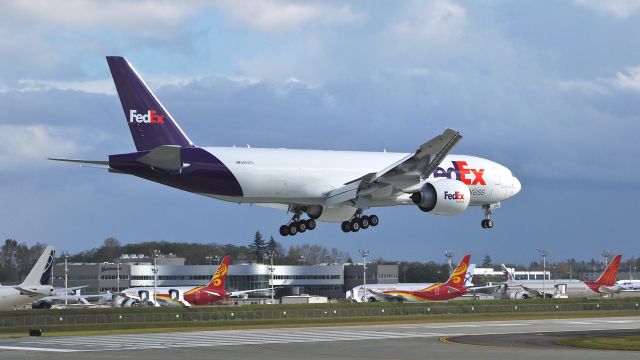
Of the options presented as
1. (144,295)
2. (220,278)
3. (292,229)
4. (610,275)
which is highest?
(292,229)

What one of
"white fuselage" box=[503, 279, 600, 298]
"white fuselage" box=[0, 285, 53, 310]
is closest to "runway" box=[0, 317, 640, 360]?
"white fuselage" box=[0, 285, 53, 310]

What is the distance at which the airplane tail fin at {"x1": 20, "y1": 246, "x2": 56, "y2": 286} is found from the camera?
96.4 meters

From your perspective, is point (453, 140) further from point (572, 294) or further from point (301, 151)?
point (572, 294)

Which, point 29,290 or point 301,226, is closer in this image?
point 301,226

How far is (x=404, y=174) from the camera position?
6197 cm

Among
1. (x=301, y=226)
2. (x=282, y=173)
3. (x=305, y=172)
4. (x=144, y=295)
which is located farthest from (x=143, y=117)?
(x=144, y=295)

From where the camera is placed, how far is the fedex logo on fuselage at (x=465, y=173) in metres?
67.8

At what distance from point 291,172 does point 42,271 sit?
44.9 m

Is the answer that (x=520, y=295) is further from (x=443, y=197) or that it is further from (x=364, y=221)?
(x=443, y=197)

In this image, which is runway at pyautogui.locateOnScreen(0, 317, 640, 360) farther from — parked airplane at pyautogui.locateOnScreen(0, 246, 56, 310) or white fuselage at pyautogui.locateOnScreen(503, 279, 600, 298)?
white fuselage at pyautogui.locateOnScreen(503, 279, 600, 298)

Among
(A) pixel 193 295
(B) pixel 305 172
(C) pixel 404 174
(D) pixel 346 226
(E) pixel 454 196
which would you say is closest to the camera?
(C) pixel 404 174

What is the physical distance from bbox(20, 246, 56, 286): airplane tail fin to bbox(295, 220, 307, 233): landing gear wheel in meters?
39.6

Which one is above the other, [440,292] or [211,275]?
[211,275]

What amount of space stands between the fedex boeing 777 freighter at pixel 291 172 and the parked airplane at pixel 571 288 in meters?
79.5
